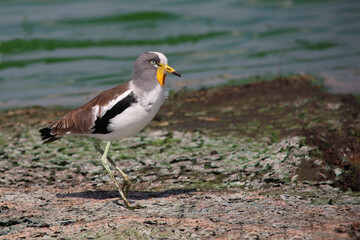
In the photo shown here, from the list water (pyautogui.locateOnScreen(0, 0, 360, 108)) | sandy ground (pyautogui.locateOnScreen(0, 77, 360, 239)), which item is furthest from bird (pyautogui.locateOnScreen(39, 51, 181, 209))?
water (pyautogui.locateOnScreen(0, 0, 360, 108))

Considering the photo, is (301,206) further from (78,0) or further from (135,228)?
(78,0)

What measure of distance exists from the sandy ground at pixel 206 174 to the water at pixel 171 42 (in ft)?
7.52

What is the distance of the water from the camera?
48.1 ft

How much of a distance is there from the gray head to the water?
6.65 metres

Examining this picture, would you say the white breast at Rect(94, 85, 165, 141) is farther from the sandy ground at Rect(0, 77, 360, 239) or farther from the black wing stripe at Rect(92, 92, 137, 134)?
the sandy ground at Rect(0, 77, 360, 239)

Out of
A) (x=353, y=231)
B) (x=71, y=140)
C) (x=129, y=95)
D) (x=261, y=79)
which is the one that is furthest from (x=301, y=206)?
(x=261, y=79)

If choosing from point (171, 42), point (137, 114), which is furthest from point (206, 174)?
point (171, 42)

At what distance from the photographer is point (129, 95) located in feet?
21.9

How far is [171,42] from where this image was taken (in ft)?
64.2

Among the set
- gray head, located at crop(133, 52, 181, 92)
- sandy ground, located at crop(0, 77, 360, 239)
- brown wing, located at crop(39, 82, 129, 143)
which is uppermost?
gray head, located at crop(133, 52, 181, 92)

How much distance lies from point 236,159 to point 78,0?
1865 centimetres

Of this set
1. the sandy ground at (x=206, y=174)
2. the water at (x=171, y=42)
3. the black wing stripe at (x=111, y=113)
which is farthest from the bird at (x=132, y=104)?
the water at (x=171, y=42)

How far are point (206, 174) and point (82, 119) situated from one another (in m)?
2.04

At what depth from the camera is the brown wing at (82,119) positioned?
6945 millimetres
